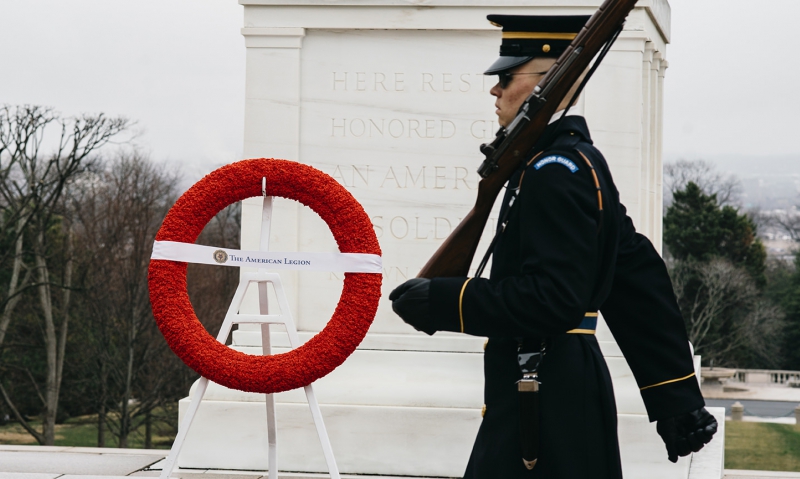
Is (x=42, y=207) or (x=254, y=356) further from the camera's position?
(x=42, y=207)

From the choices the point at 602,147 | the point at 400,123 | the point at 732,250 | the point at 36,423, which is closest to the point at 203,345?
the point at 400,123

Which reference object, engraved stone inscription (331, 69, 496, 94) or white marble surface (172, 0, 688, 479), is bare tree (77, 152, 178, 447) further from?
engraved stone inscription (331, 69, 496, 94)

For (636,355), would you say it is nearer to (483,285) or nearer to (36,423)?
(483,285)

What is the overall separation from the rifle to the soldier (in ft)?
0.20

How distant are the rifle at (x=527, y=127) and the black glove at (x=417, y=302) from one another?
0.48 ft

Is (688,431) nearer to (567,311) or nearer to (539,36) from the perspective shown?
(567,311)

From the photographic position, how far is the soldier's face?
2.82 metres

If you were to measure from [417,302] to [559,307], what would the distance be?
0.37 m

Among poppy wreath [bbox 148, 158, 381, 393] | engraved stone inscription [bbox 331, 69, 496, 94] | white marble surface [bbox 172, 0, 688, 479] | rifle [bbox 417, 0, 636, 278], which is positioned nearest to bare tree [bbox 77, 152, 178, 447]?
white marble surface [bbox 172, 0, 688, 479]

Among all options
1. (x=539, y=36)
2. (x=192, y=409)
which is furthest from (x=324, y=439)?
(x=539, y=36)

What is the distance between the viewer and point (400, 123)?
6523 millimetres

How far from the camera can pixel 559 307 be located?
98.7 inches

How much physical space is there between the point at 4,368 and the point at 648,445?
30.5m

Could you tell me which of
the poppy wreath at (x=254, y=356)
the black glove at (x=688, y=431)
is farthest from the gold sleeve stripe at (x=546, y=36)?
the poppy wreath at (x=254, y=356)
